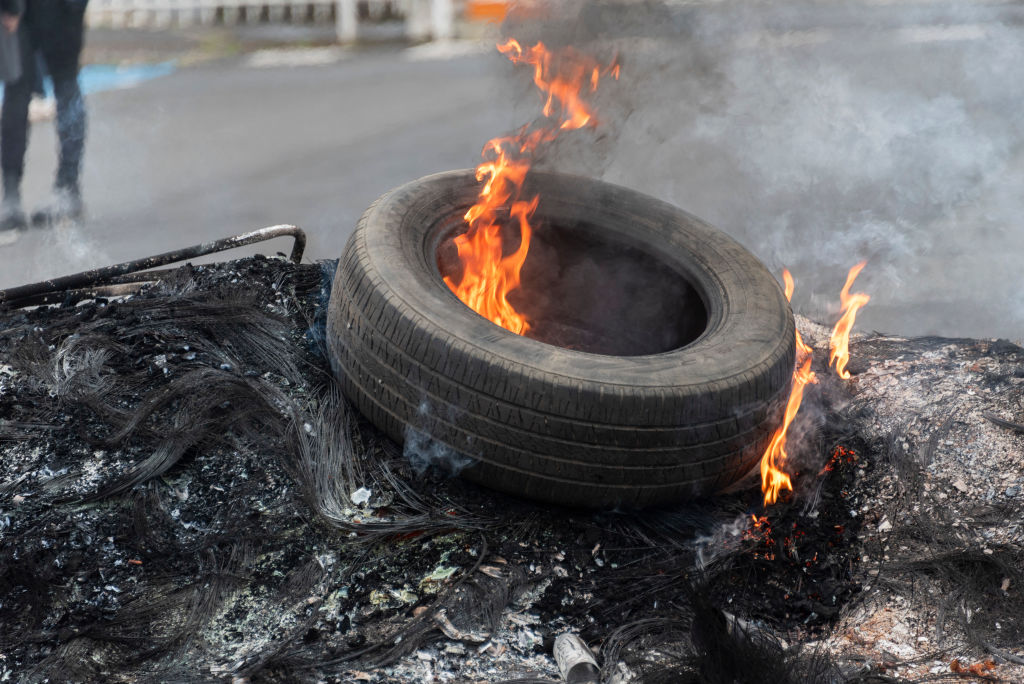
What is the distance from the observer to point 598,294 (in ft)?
14.8

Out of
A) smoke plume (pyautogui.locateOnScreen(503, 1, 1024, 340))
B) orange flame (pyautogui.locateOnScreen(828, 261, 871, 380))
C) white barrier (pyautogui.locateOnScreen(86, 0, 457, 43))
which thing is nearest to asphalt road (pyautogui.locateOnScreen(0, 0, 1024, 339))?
smoke plume (pyautogui.locateOnScreen(503, 1, 1024, 340))

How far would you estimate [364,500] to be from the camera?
3229 mm

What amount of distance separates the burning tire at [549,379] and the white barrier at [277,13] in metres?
7.73

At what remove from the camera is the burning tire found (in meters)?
3.09

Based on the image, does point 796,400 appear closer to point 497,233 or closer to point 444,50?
point 497,233

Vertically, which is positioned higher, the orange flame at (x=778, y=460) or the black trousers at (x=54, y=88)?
the black trousers at (x=54, y=88)

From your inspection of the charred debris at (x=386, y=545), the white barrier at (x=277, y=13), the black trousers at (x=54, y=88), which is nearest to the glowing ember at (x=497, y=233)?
the charred debris at (x=386, y=545)

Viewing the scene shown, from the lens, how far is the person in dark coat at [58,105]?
6316mm

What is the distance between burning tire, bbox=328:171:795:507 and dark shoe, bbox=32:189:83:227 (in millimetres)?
3402

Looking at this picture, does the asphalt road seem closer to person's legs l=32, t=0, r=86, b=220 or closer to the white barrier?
person's legs l=32, t=0, r=86, b=220

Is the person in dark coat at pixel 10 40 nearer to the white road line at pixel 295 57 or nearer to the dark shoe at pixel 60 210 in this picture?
the dark shoe at pixel 60 210

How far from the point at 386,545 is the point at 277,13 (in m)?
9.60

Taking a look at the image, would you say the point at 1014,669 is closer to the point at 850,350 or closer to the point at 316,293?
the point at 850,350

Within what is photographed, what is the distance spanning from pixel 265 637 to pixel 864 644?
1.94m
